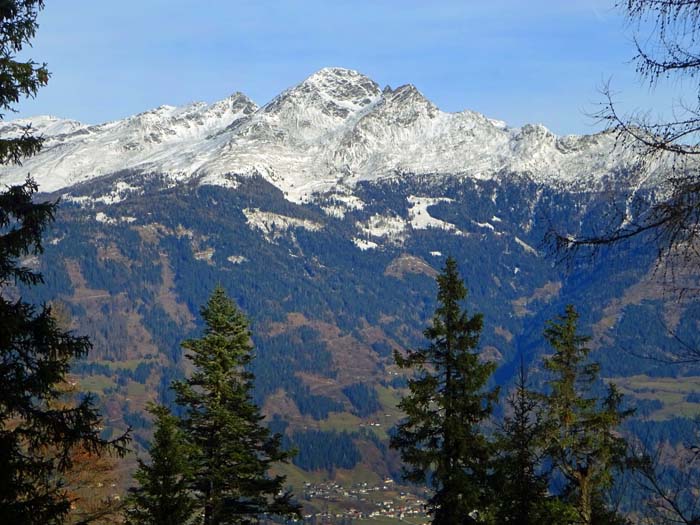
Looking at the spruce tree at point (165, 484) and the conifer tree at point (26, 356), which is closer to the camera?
the conifer tree at point (26, 356)

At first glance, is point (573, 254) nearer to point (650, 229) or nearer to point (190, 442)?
point (650, 229)

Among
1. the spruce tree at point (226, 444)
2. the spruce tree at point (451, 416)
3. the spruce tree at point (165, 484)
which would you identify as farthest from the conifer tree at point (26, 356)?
the spruce tree at point (451, 416)

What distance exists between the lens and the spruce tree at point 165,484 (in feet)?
81.5

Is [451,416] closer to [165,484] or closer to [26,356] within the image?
[165,484]

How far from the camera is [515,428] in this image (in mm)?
21594

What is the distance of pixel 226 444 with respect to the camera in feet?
87.0

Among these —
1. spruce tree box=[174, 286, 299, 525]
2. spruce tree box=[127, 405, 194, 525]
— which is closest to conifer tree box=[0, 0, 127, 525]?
spruce tree box=[127, 405, 194, 525]

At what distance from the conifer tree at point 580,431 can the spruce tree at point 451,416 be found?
2427mm

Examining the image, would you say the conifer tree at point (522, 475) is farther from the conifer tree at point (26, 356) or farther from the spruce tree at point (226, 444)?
the conifer tree at point (26, 356)

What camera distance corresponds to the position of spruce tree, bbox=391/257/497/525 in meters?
26.0

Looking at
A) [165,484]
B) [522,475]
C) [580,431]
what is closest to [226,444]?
[165,484]

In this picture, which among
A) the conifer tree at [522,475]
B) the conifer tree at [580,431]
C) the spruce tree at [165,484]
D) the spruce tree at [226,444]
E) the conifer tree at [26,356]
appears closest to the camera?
the conifer tree at [26,356]

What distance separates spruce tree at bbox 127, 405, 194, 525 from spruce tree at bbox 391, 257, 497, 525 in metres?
7.10

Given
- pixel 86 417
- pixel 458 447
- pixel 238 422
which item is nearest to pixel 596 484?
pixel 458 447
